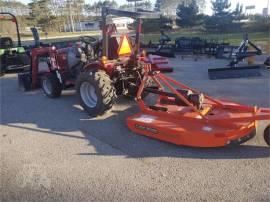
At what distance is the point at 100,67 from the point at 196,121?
2.26 m

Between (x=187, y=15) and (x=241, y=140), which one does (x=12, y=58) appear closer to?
(x=241, y=140)

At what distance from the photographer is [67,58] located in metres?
6.83

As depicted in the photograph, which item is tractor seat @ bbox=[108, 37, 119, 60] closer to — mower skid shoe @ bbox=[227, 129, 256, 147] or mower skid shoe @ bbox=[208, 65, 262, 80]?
mower skid shoe @ bbox=[227, 129, 256, 147]

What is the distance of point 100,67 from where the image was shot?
217 inches

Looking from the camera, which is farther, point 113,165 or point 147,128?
point 147,128

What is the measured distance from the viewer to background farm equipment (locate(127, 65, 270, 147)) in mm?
3699

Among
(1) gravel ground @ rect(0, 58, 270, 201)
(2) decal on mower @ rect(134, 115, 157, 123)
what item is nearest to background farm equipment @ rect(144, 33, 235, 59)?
(1) gravel ground @ rect(0, 58, 270, 201)

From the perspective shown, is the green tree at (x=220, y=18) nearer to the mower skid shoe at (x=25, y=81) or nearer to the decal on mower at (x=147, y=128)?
the mower skid shoe at (x=25, y=81)

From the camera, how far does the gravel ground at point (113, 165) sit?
10.1ft

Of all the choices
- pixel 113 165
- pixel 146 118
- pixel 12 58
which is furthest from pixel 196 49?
pixel 113 165

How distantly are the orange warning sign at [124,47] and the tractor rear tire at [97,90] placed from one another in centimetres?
61

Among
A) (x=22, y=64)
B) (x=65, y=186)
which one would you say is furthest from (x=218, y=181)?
(x=22, y=64)

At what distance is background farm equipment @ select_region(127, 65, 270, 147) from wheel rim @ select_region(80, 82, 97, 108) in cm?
120

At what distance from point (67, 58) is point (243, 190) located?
16.4 ft
